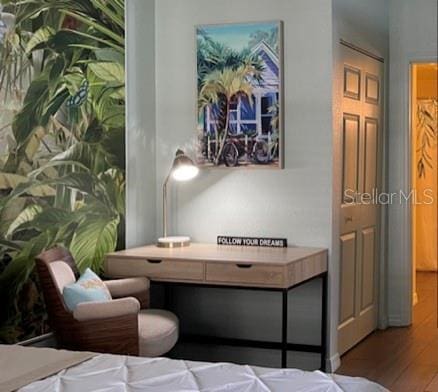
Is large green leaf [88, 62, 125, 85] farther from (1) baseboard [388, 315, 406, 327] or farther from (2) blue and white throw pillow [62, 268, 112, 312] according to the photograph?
(1) baseboard [388, 315, 406, 327]

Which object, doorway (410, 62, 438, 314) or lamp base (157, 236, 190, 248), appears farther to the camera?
doorway (410, 62, 438, 314)

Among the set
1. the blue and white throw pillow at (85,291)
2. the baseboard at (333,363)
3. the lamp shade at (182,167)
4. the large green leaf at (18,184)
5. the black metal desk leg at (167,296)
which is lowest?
the baseboard at (333,363)

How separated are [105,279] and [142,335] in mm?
714

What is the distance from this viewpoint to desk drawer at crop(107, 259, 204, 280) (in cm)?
444

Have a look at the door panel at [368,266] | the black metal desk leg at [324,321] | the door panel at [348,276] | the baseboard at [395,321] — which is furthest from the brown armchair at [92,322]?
the baseboard at [395,321]

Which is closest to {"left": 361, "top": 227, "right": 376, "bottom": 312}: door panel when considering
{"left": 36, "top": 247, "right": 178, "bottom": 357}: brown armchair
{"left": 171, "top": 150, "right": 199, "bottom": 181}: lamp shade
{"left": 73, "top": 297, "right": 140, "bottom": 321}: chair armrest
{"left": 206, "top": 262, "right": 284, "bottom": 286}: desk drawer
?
{"left": 171, "top": 150, "right": 199, "bottom": 181}: lamp shade

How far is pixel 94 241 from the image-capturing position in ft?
15.4

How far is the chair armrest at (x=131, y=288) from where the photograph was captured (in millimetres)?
4387

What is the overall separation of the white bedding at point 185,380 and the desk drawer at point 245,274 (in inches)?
50.9

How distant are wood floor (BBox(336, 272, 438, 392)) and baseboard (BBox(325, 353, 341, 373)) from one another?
0.11ft

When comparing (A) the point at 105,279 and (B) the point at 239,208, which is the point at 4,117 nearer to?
(A) the point at 105,279
